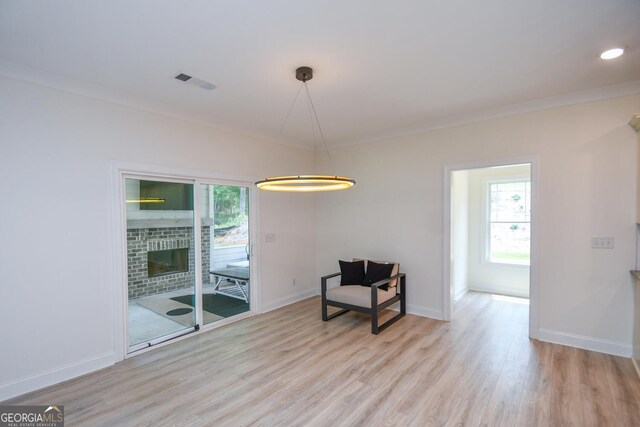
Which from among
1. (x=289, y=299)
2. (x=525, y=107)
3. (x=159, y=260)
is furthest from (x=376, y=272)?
(x=159, y=260)

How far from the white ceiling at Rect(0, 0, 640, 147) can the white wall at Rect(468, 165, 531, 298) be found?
2.23 m

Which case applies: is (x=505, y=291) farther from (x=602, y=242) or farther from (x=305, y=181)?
(x=305, y=181)

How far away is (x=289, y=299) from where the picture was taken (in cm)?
507

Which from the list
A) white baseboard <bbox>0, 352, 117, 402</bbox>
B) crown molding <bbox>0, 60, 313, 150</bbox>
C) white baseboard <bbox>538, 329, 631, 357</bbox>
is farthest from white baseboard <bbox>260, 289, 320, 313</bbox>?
white baseboard <bbox>538, 329, 631, 357</bbox>

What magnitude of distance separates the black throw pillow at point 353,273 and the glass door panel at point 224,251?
4.76 ft

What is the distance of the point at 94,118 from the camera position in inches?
117

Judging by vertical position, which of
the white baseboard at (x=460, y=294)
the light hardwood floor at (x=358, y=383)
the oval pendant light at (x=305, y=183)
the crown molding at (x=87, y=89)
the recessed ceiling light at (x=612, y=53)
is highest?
the recessed ceiling light at (x=612, y=53)

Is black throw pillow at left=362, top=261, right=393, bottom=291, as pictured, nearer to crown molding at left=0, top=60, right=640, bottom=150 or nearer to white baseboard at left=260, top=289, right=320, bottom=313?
white baseboard at left=260, top=289, right=320, bottom=313

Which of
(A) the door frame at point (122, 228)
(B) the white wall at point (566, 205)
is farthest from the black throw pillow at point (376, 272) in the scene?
(A) the door frame at point (122, 228)

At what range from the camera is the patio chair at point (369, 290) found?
151 inches

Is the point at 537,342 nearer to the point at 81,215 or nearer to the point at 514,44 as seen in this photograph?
the point at 514,44

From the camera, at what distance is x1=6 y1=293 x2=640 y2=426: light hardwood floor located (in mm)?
2236

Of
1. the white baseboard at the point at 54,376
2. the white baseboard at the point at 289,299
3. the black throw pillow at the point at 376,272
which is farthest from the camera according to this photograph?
the white baseboard at the point at 289,299

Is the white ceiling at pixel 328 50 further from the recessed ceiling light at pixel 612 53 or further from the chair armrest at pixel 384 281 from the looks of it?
the chair armrest at pixel 384 281
